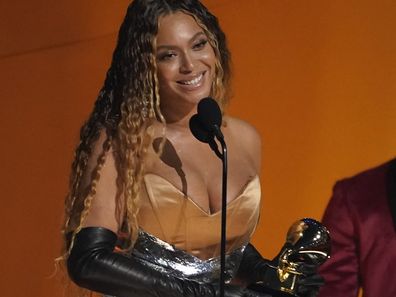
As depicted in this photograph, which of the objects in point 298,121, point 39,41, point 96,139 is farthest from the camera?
point 298,121

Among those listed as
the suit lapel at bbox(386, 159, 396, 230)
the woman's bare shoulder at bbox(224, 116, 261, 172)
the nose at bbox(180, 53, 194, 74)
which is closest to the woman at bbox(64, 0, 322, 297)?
the nose at bbox(180, 53, 194, 74)

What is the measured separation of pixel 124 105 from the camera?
257 cm

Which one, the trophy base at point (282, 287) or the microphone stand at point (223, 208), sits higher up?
the microphone stand at point (223, 208)

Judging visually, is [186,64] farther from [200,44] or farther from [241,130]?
[241,130]

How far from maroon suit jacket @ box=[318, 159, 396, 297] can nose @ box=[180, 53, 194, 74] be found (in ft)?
1.64

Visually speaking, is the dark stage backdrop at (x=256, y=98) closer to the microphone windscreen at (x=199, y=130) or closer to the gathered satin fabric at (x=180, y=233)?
the gathered satin fabric at (x=180, y=233)

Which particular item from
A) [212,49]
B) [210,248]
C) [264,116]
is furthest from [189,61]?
[264,116]

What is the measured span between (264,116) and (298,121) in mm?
115

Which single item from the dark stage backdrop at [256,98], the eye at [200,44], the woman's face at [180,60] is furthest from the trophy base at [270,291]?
the dark stage backdrop at [256,98]

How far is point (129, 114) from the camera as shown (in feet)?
8.36

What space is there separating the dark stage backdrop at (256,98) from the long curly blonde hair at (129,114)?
2.72 feet

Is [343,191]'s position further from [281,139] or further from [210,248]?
[281,139]

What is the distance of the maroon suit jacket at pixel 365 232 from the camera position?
217 centimetres

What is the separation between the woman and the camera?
2439 millimetres
